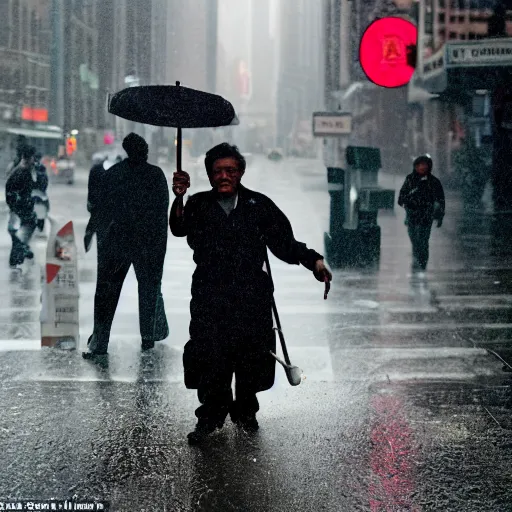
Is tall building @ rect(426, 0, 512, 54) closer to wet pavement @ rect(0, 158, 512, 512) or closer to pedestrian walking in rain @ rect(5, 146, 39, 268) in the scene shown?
pedestrian walking in rain @ rect(5, 146, 39, 268)

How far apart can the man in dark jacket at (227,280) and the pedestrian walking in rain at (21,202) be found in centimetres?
854

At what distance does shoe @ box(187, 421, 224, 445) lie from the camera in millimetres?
5184

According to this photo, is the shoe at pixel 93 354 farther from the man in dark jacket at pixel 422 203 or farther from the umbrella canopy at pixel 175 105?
the man in dark jacket at pixel 422 203

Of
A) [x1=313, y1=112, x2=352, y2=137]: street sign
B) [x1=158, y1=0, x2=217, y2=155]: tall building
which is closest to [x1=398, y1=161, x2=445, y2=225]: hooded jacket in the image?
[x1=313, y1=112, x2=352, y2=137]: street sign

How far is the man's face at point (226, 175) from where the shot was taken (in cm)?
520

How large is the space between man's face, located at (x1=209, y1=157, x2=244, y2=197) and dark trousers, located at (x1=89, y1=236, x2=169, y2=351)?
247 centimetres

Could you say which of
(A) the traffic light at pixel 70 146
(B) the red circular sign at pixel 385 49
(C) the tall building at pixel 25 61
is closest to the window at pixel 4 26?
(C) the tall building at pixel 25 61

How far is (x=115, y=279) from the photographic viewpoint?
748 centimetres

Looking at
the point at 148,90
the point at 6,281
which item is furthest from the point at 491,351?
the point at 6,281

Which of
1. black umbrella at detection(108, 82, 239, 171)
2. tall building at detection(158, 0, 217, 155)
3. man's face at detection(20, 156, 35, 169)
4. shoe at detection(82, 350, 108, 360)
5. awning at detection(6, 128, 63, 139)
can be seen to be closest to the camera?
black umbrella at detection(108, 82, 239, 171)

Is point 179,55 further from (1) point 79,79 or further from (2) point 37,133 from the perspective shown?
(2) point 37,133

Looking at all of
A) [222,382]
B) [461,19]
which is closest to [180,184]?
[222,382]

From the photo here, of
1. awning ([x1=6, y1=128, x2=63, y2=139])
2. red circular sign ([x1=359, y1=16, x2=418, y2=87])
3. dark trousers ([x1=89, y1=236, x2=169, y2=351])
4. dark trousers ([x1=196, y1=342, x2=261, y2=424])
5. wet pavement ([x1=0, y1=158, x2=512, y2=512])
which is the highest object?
awning ([x1=6, y1=128, x2=63, y2=139])

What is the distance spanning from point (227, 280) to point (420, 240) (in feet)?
27.5
